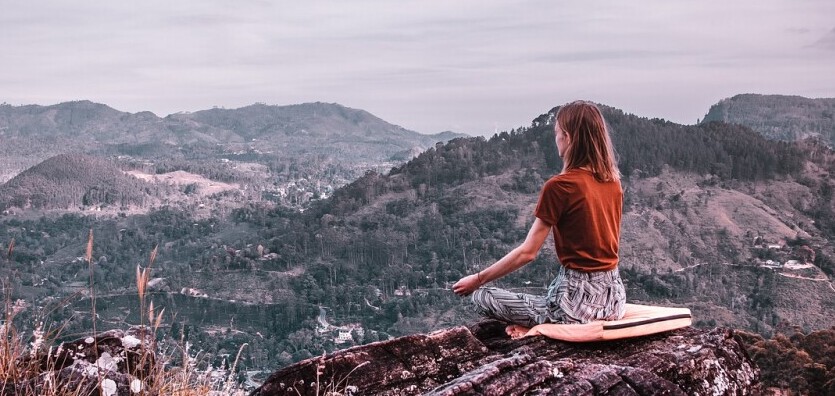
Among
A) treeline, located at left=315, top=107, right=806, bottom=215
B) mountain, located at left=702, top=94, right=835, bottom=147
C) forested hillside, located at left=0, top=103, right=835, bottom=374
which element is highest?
mountain, located at left=702, top=94, right=835, bottom=147

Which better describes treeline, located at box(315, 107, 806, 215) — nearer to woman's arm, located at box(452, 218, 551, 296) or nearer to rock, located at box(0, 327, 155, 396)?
woman's arm, located at box(452, 218, 551, 296)

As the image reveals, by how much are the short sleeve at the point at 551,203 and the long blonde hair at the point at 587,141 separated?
200 millimetres

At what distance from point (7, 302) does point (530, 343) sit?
2984 millimetres

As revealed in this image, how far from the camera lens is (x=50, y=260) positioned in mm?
101750

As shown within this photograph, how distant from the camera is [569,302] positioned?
516 cm

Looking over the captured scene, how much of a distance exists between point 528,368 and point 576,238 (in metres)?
1.34

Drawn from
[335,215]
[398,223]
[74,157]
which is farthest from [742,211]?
[74,157]

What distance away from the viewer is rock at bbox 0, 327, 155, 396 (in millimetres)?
3969

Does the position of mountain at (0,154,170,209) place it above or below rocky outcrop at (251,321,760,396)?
below

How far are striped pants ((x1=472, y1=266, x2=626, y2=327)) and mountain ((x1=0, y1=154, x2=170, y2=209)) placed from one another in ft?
470

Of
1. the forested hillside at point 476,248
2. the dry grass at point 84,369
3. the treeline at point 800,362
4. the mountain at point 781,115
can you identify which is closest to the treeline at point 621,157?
the forested hillside at point 476,248

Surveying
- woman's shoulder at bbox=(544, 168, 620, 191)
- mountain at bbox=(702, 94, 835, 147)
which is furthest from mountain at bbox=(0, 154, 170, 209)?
woman's shoulder at bbox=(544, 168, 620, 191)

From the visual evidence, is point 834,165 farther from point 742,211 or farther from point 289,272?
point 289,272

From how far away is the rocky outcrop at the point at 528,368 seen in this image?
3943 millimetres
